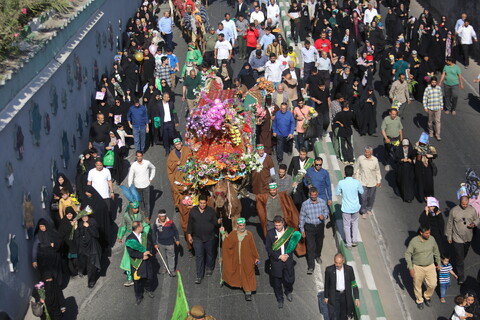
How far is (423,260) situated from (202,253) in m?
3.81

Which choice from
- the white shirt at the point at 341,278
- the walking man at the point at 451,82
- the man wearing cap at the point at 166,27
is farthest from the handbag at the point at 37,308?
the man wearing cap at the point at 166,27

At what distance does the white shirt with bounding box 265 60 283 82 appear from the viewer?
2388 centimetres

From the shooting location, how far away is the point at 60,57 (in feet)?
66.2

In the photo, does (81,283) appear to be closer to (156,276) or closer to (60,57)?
(156,276)

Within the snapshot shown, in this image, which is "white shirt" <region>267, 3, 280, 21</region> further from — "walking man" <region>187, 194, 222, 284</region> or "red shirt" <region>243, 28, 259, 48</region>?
"walking man" <region>187, 194, 222, 284</region>

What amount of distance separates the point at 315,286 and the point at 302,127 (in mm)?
5364

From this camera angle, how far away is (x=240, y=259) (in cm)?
1570

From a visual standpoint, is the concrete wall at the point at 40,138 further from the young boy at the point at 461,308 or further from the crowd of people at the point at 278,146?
the young boy at the point at 461,308

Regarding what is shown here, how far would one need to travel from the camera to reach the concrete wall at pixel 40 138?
51.1 feet

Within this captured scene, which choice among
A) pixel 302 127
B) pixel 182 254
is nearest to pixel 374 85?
pixel 302 127

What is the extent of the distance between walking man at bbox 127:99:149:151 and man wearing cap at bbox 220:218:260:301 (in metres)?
5.71

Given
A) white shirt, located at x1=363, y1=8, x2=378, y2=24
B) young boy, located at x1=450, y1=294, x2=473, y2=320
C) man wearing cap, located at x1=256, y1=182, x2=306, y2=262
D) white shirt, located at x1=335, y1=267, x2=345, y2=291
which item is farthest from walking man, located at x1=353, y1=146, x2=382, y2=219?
white shirt, located at x1=363, y1=8, x2=378, y2=24

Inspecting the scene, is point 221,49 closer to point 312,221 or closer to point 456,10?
point 456,10

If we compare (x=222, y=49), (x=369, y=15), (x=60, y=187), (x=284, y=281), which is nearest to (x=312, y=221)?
(x=284, y=281)
